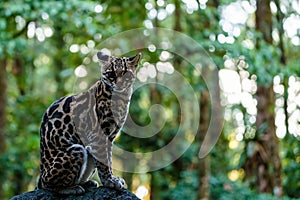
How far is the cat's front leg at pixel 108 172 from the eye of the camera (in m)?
2.78

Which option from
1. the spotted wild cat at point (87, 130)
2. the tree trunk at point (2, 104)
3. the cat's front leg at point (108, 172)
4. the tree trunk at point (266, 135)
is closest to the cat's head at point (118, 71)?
the spotted wild cat at point (87, 130)

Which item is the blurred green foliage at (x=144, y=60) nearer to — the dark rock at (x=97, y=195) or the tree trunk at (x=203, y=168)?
the tree trunk at (x=203, y=168)

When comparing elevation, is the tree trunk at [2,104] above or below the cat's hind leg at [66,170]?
above

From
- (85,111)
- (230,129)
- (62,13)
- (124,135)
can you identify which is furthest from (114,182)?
(230,129)

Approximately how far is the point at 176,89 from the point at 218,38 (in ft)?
7.41

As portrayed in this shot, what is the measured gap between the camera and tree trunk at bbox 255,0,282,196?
599 cm

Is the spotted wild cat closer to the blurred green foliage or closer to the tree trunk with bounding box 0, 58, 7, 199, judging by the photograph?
the blurred green foliage

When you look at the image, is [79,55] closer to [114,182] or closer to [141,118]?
[141,118]

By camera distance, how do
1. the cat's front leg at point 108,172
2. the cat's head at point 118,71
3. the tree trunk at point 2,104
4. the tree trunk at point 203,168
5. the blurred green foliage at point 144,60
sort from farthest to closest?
the tree trunk at point 2,104, the tree trunk at point 203,168, the blurred green foliage at point 144,60, the cat's front leg at point 108,172, the cat's head at point 118,71

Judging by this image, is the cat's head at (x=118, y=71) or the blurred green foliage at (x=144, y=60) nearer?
the cat's head at (x=118, y=71)

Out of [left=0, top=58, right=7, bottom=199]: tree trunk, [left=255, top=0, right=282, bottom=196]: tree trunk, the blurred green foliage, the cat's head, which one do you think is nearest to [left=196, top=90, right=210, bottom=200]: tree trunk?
the blurred green foliage

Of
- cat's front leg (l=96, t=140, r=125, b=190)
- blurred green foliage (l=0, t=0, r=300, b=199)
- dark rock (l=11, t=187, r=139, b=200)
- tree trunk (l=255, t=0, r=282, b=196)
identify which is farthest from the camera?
tree trunk (l=255, t=0, r=282, b=196)

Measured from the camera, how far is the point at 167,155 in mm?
7336

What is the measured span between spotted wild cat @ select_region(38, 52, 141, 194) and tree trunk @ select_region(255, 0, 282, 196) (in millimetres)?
3419
